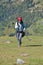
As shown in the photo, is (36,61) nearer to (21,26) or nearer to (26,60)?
(26,60)

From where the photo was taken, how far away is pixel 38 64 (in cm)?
1408

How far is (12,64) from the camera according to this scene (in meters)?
14.1

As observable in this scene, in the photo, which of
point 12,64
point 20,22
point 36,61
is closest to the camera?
point 12,64

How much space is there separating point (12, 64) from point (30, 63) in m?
1.02

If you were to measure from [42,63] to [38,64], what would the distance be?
1.32ft

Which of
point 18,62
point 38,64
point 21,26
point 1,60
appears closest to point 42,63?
point 38,64

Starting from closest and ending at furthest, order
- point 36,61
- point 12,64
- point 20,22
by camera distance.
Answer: point 12,64, point 36,61, point 20,22

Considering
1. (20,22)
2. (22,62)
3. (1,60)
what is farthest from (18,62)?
(20,22)

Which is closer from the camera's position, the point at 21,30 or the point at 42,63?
the point at 42,63

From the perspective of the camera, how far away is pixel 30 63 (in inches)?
568

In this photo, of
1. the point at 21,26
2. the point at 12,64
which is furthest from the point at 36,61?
the point at 21,26

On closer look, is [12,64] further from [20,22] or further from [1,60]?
[20,22]

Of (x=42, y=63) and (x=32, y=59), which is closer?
(x=42, y=63)

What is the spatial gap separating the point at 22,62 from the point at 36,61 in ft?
2.93
